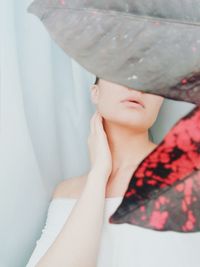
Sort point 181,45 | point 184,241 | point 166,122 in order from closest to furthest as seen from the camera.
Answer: point 181,45 < point 184,241 < point 166,122

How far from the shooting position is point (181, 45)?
21cm

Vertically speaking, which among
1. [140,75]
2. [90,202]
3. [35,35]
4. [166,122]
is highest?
[35,35]

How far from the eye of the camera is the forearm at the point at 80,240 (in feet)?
2.78

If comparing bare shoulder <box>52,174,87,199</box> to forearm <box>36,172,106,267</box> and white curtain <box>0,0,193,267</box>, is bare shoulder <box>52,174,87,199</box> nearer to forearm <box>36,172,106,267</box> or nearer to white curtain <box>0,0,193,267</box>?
white curtain <box>0,0,193,267</box>

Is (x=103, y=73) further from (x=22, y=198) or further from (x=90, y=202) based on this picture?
(x=22, y=198)

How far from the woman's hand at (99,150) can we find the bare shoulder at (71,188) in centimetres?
8

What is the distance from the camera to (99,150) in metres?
0.95

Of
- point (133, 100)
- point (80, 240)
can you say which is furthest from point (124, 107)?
point (80, 240)

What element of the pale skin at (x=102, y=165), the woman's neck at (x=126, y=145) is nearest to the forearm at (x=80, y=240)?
the pale skin at (x=102, y=165)

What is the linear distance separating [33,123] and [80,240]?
33 centimetres

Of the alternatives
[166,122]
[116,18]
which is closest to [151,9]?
[116,18]

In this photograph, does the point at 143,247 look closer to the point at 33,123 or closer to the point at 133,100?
the point at 133,100

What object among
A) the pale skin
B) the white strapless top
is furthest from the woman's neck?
the white strapless top

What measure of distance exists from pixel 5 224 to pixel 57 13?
2.81 ft
